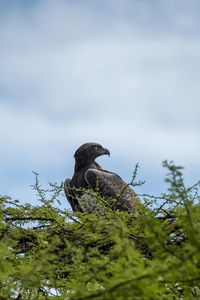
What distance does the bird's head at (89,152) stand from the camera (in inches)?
523

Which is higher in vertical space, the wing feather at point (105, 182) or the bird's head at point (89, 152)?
the bird's head at point (89, 152)

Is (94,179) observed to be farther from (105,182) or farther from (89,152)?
(89,152)

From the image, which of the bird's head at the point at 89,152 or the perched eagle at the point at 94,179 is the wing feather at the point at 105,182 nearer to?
the perched eagle at the point at 94,179

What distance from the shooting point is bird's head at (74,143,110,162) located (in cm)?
1328

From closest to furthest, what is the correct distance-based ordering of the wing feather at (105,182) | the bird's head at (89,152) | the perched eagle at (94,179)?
the perched eagle at (94,179), the wing feather at (105,182), the bird's head at (89,152)

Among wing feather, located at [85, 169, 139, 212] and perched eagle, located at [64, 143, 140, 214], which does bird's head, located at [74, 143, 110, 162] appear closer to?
perched eagle, located at [64, 143, 140, 214]

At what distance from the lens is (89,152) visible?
13328mm

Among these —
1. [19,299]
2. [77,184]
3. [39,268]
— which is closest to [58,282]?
[19,299]

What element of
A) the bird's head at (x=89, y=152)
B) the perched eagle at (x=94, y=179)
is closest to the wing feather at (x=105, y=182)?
the perched eagle at (x=94, y=179)

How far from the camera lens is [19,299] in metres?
3.96

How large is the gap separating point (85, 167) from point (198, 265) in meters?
10.2

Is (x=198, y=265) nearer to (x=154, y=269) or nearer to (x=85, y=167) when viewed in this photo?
(x=154, y=269)

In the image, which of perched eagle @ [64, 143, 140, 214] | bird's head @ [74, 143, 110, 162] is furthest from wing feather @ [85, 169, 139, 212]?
bird's head @ [74, 143, 110, 162]

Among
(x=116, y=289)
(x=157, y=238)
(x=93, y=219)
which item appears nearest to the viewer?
(x=116, y=289)
